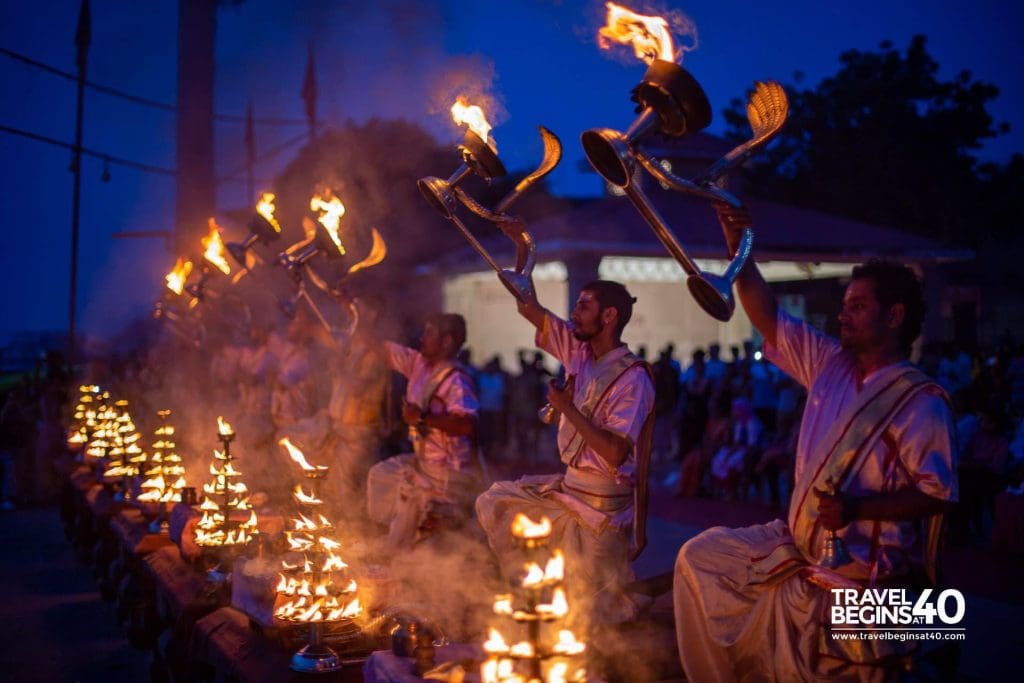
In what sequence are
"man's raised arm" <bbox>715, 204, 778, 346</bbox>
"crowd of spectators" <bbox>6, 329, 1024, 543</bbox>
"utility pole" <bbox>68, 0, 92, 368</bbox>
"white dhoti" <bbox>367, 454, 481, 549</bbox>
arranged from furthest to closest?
"utility pole" <bbox>68, 0, 92, 368</bbox>
"crowd of spectators" <bbox>6, 329, 1024, 543</bbox>
"white dhoti" <bbox>367, 454, 481, 549</bbox>
"man's raised arm" <bbox>715, 204, 778, 346</bbox>

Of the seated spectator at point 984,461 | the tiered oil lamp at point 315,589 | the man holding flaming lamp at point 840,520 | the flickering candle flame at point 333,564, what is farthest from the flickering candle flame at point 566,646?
the seated spectator at point 984,461

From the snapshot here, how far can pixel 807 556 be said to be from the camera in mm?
3115

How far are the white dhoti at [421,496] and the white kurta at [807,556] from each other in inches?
97.6

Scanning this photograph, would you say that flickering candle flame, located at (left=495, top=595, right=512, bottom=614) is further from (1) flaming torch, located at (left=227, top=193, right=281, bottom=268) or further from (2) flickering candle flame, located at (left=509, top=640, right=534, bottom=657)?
(1) flaming torch, located at (left=227, top=193, right=281, bottom=268)

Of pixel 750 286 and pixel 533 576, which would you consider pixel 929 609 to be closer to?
pixel 750 286

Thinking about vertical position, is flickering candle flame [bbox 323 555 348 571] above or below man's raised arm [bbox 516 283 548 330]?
below

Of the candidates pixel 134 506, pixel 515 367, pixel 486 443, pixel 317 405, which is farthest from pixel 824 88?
pixel 134 506

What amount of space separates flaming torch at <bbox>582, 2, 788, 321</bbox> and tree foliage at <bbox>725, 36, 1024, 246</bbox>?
909 inches

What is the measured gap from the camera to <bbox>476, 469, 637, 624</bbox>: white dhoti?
418 centimetres

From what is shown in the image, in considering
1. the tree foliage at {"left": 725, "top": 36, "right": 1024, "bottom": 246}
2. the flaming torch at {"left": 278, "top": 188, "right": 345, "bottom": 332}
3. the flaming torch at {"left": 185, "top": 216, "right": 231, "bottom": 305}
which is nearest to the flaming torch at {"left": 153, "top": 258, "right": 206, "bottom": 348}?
the flaming torch at {"left": 185, "top": 216, "right": 231, "bottom": 305}

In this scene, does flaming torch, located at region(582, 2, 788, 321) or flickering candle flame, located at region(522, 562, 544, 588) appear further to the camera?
flaming torch, located at region(582, 2, 788, 321)

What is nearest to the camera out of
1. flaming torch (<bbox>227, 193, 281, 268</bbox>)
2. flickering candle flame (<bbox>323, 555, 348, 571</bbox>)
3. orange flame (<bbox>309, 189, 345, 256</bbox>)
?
flickering candle flame (<bbox>323, 555, 348, 571</bbox>)

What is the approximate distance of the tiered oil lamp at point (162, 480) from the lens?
21.4 ft

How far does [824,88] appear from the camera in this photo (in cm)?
2627
